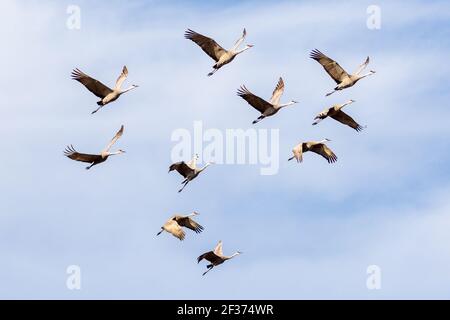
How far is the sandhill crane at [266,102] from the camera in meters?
95.2

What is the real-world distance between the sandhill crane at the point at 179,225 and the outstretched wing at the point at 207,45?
29.2 ft

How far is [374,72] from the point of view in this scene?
9988 cm

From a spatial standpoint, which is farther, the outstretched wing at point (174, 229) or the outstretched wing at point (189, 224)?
the outstretched wing at point (189, 224)

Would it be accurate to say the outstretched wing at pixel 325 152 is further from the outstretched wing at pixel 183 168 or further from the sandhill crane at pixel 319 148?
the outstretched wing at pixel 183 168

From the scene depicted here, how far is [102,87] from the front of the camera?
3789 inches

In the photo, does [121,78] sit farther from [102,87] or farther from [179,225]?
[179,225]

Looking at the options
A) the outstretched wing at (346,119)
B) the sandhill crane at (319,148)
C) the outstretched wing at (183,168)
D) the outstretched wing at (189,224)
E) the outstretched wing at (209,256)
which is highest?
the outstretched wing at (346,119)

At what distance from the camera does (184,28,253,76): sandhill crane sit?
97312mm

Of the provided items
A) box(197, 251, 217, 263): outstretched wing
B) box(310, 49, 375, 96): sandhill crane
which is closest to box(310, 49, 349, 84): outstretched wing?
box(310, 49, 375, 96): sandhill crane

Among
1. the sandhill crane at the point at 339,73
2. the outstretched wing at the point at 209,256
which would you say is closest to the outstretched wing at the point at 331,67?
the sandhill crane at the point at 339,73

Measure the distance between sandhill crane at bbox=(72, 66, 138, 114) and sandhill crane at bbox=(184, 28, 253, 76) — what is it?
4234 mm

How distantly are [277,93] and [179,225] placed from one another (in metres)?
9.35

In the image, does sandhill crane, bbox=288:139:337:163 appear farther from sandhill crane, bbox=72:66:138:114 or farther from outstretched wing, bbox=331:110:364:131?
sandhill crane, bbox=72:66:138:114
